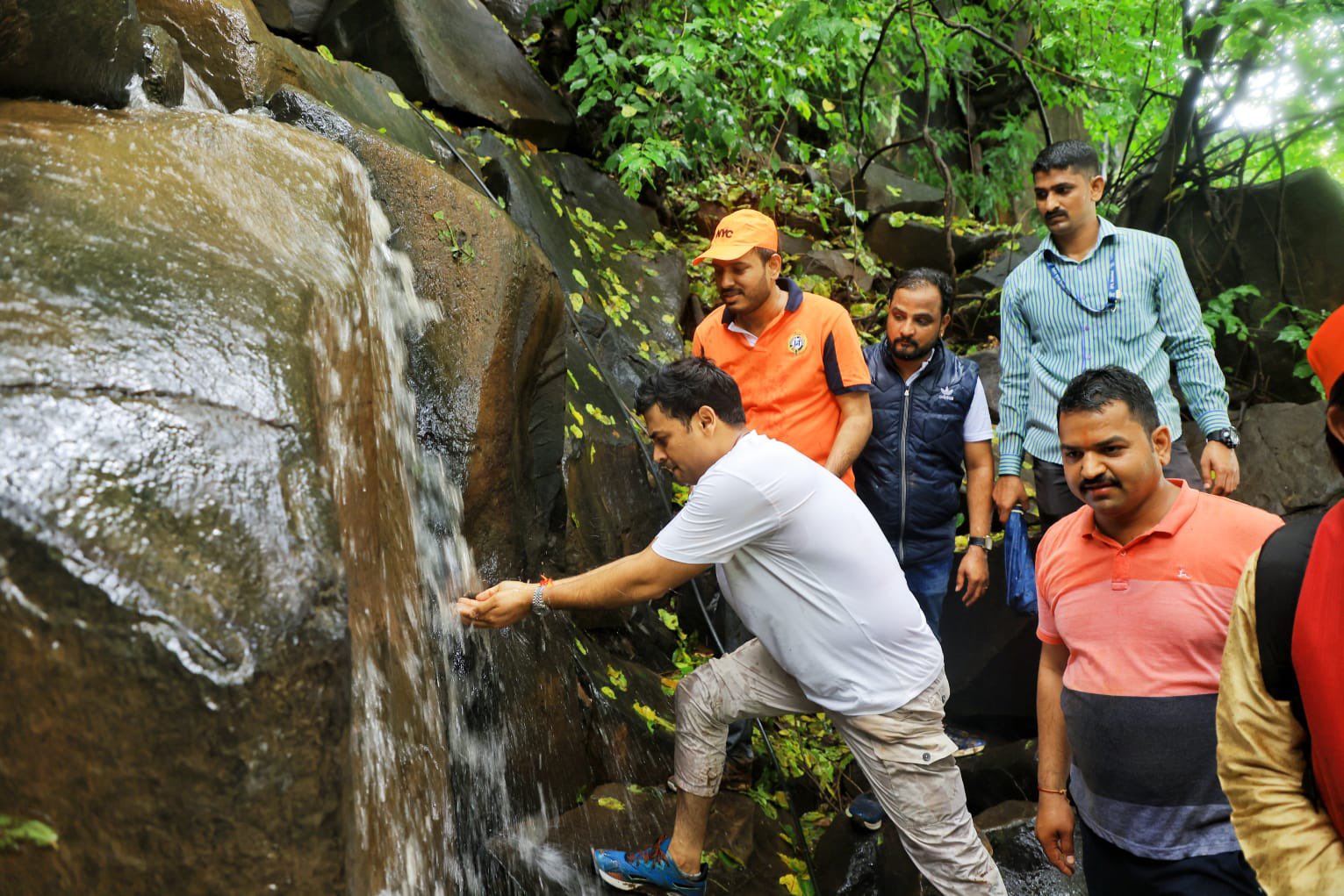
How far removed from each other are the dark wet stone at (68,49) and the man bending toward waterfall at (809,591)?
2004 mm

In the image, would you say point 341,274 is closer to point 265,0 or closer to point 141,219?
point 141,219

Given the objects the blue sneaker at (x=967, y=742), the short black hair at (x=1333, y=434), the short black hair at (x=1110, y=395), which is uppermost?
the short black hair at (x=1333, y=434)

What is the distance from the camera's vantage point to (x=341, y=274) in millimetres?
2875

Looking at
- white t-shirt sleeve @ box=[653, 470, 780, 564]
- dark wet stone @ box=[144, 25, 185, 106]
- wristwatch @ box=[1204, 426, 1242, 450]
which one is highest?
dark wet stone @ box=[144, 25, 185, 106]

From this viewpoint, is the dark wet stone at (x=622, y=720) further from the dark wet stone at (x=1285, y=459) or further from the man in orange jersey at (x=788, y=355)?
the dark wet stone at (x=1285, y=459)

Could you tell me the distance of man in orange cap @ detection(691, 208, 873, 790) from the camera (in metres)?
4.49

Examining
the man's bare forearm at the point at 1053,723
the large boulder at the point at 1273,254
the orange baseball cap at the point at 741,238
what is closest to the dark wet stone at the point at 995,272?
the large boulder at the point at 1273,254

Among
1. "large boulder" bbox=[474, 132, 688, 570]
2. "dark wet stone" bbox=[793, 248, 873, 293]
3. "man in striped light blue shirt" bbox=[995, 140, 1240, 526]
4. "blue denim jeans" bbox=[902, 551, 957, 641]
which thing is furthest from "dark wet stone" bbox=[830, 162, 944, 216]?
"blue denim jeans" bbox=[902, 551, 957, 641]

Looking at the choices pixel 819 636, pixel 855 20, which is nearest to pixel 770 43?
pixel 855 20

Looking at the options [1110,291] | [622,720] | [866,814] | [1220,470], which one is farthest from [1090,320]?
[622,720]

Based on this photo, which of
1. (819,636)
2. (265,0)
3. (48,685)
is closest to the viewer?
(48,685)

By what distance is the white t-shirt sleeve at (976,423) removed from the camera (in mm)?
4797

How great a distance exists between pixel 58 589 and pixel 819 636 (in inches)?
88.5

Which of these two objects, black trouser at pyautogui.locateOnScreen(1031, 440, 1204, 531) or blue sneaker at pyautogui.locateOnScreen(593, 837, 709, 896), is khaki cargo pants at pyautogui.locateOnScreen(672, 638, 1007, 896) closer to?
blue sneaker at pyautogui.locateOnScreen(593, 837, 709, 896)
